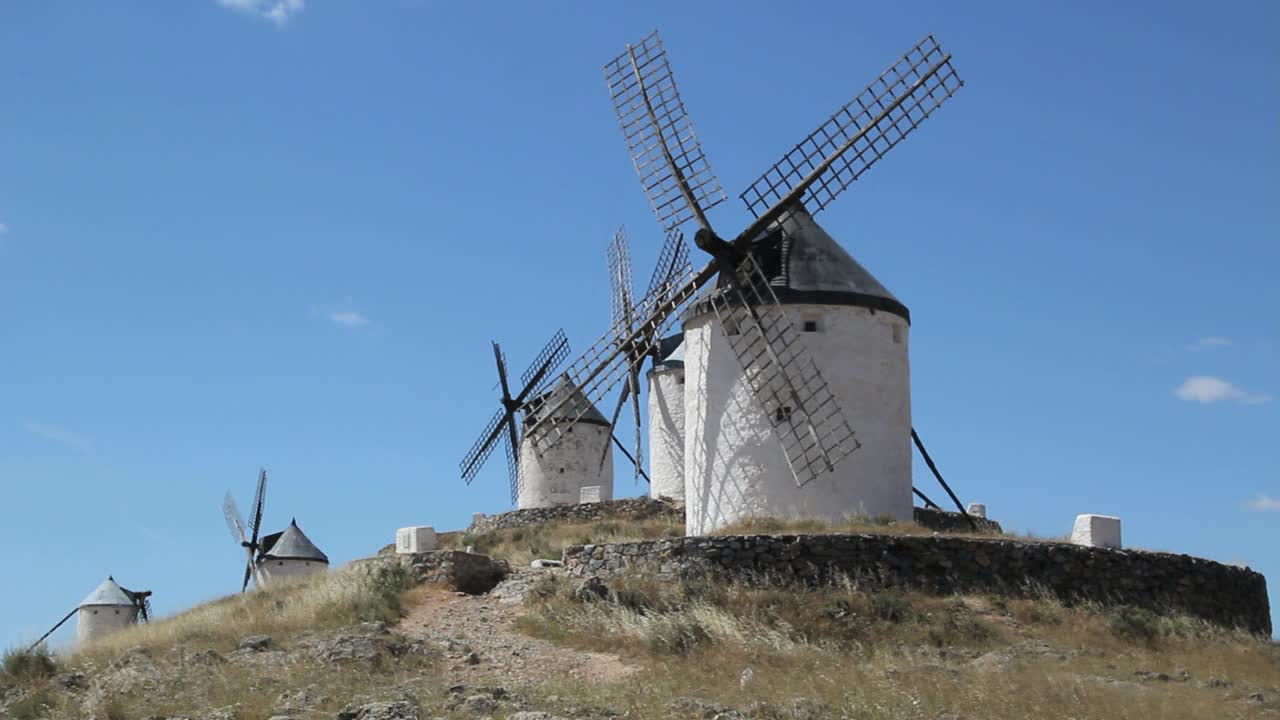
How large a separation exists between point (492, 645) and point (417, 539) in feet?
18.2

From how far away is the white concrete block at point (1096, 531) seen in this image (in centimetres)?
2131

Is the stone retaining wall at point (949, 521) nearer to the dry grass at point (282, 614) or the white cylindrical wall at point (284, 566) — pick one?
the dry grass at point (282, 614)

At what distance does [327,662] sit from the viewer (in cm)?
1672

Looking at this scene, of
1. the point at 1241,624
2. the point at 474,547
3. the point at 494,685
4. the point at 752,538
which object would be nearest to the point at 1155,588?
the point at 1241,624

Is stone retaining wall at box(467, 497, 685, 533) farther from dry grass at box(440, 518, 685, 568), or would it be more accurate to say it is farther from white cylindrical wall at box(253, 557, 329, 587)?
white cylindrical wall at box(253, 557, 329, 587)

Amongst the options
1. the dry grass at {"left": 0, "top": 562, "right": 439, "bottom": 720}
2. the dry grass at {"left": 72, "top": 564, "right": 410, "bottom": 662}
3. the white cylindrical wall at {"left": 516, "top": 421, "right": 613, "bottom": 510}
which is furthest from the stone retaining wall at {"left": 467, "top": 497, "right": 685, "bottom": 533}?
the dry grass at {"left": 0, "top": 562, "right": 439, "bottom": 720}

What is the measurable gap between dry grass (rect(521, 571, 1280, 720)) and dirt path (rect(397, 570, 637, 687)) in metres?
0.32

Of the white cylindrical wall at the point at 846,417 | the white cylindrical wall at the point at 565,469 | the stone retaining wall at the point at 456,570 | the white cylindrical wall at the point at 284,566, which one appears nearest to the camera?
the stone retaining wall at the point at 456,570

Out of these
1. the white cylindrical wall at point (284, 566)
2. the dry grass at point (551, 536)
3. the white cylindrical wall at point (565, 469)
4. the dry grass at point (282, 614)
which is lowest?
the dry grass at point (282, 614)

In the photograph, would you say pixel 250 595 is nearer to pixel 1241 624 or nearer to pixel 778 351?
pixel 778 351

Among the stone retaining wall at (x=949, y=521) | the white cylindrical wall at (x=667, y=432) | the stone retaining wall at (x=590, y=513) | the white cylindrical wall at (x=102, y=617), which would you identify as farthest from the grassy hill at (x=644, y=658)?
the white cylindrical wall at (x=102, y=617)

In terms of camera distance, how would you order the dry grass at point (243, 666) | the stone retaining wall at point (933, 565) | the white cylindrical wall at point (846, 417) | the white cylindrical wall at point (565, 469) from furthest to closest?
1. the white cylindrical wall at point (565, 469)
2. the white cylindrical wall at point (846, 417)
3. the stone retaining wall at point (933, 565)
4. the dry grass at point (243, 666)

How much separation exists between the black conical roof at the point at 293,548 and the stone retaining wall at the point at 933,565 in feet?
68.8

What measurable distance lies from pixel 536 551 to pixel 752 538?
18.2 feet
